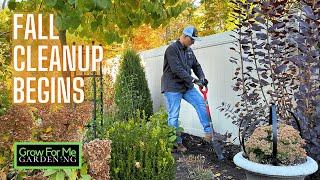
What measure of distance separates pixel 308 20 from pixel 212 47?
2.65 meters

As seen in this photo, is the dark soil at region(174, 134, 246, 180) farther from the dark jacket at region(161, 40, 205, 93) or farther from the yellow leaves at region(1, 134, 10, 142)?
the yellow leaves at region(1, 134, 10, 142)

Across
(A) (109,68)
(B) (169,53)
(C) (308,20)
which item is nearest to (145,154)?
(C) (308,20)

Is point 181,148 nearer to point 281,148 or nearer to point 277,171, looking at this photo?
point 281,148

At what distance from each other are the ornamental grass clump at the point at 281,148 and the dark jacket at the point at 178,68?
6.68ft

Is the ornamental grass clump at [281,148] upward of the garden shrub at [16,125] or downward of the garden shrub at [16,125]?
downward

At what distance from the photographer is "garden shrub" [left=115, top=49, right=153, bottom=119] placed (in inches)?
304

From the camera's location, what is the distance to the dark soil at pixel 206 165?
14.2 ft

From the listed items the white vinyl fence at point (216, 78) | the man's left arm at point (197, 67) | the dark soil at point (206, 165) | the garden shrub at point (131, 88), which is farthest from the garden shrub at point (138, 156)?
the garden shrub at point (131, 88)

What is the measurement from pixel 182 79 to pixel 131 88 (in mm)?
2424

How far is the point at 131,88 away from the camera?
305 inches

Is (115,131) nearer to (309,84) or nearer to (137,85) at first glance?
(309,84)

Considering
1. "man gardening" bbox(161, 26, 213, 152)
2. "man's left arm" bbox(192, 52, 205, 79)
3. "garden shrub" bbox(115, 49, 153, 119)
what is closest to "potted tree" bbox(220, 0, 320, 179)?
"man gardening" bbox(161, 26, 213, 152)

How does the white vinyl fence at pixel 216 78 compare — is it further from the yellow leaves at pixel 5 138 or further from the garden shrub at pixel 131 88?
the yellow leaves at pixel 5 138

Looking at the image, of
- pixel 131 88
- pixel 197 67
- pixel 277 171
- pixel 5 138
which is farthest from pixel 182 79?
pixel 5 138
